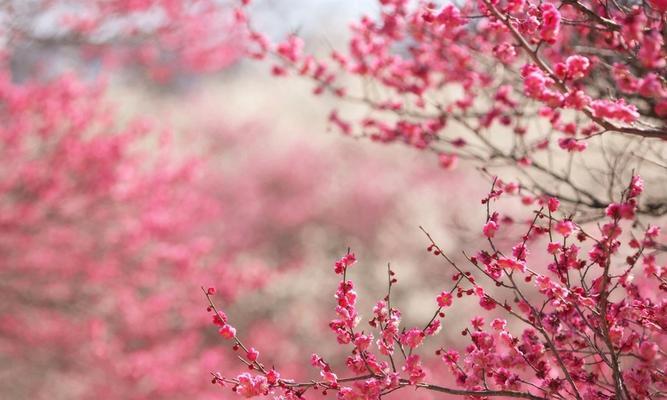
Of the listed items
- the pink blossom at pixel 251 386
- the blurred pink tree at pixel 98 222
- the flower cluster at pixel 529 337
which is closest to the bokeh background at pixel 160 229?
the blurred pink tree at pixel 98 222

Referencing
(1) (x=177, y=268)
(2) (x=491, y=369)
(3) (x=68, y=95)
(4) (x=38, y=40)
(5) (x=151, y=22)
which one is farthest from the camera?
(1) (x=177, y=268)

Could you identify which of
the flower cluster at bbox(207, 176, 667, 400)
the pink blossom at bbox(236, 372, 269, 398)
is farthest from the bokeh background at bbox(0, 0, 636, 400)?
the pink blossom at bbox(236, 372, 269, 398)

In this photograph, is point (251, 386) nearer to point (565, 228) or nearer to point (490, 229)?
point (490, 229)

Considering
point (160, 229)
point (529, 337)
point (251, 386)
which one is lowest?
point (251, 386)

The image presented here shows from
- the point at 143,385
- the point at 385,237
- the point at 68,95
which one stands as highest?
the point at 385,237

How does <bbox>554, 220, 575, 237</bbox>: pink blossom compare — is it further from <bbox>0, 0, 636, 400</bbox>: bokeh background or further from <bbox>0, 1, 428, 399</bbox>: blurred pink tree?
<bbox>0, 1, 428, 399</bbox>: blurred pink tree

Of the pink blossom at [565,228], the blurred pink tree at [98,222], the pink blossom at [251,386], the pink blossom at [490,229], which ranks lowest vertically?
the pink blossom at [251,386]

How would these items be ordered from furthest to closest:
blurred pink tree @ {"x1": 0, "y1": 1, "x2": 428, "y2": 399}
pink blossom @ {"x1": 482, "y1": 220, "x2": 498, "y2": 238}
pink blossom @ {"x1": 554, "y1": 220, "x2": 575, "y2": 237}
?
1. blurred pink tree @ {"x1": 0, "y1": 1, "x2": 428, "y2": 399}
2. pink blossom @ {"x1": 482, "y1": 220, "x2": 498, "y2": 238}
3. pink blossom @ {"x1": 554, "y1": 220, "x2": 575, "y2": 237}

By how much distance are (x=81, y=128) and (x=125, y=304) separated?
2633 mm

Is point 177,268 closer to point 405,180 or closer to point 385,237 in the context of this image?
point 385,237

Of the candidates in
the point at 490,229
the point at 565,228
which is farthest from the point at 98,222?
the point at 565,228

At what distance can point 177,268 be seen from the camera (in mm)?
8656

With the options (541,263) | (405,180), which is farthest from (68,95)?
(405,180)

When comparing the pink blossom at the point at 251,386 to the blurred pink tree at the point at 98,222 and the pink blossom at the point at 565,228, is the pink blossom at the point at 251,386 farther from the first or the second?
the blurred pink tree at the point at 98,222
